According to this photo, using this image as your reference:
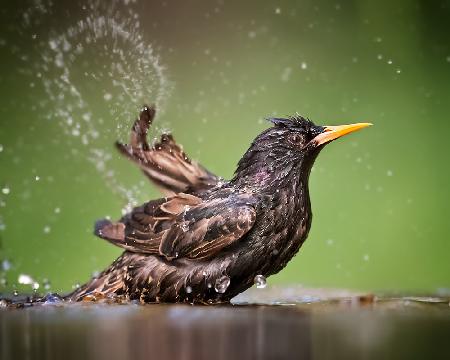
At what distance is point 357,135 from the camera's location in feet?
22.8

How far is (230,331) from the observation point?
3.08 m

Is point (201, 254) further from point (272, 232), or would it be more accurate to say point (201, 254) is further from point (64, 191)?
point (64, 191)

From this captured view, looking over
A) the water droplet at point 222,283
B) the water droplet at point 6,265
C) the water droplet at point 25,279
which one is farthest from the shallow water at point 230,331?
the water droplet at point 6,265

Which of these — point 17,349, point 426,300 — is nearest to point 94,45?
point 426,300

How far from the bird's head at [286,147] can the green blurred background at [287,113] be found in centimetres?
163

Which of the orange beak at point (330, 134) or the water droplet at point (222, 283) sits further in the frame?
the orange beak at point (330, 134)

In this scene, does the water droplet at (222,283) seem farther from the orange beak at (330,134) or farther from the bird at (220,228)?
the orange beak at (330,134)

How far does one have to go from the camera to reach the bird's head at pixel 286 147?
435 cm

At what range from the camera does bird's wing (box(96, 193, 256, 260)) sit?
4.09m

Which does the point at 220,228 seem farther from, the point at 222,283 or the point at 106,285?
the point at 106,285

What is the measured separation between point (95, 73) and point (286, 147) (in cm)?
246

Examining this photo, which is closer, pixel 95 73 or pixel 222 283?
pixel 222 283

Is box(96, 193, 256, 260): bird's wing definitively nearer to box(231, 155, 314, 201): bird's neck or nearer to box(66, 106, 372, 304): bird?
box(66, 106, 372, 304): bird

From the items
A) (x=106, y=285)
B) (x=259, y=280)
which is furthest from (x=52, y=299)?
(x=259, y=280)
